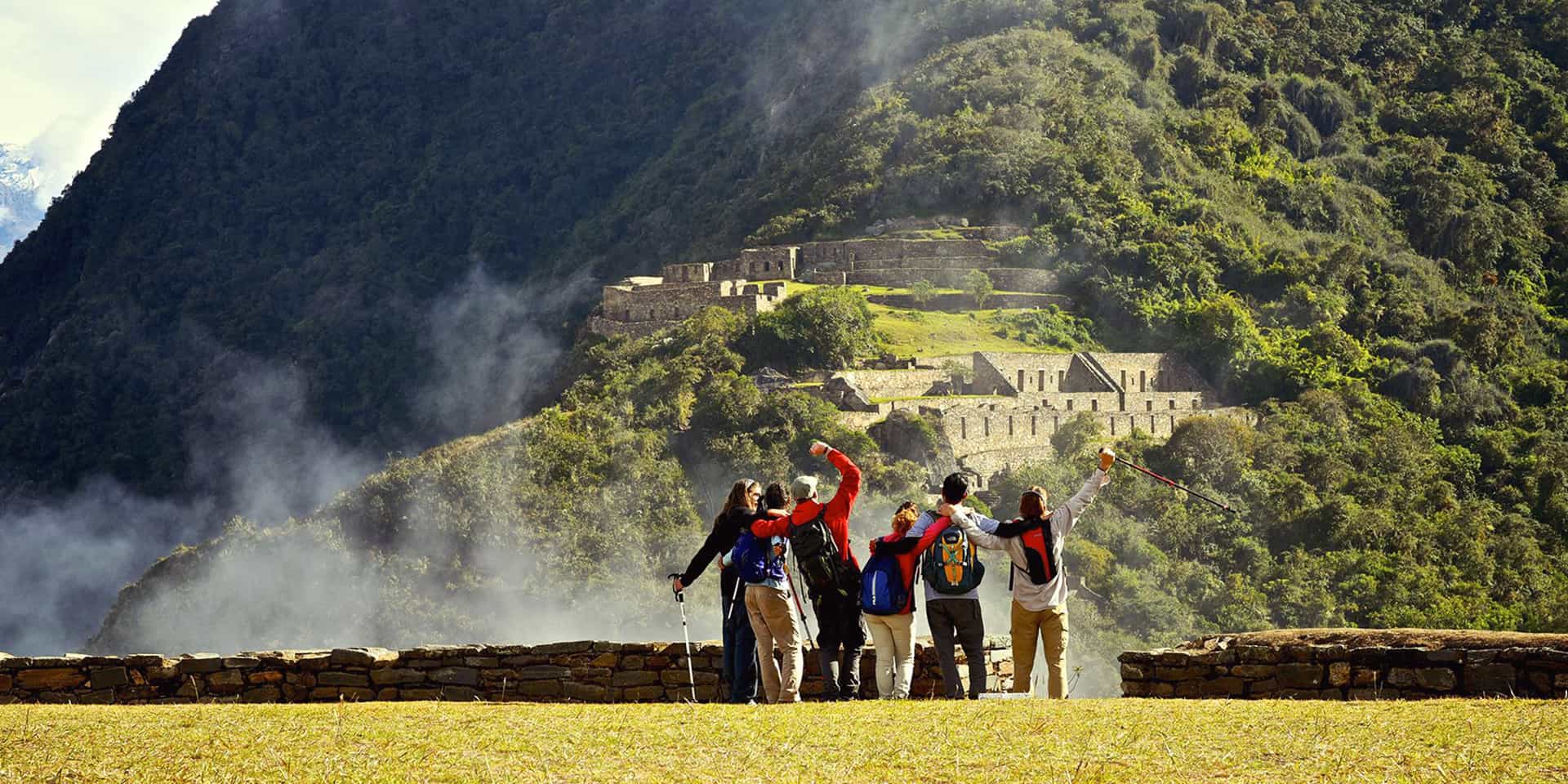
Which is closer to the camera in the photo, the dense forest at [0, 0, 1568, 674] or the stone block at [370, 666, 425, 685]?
the stone block at [370, 666, 425, 685]

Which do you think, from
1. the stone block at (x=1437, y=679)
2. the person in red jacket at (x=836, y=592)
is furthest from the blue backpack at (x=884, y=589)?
the stone block at (x=1437, y=679)

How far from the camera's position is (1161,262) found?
240 ft

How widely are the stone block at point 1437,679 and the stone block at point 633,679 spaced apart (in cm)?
650

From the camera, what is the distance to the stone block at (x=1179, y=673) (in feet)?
55.6

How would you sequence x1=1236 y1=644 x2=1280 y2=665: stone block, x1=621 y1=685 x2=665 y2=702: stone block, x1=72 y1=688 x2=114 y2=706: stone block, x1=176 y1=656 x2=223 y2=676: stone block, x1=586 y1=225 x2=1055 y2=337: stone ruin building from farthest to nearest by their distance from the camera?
x1=586 y1=225 x2=1055 y2=337: stone ruin building
x1=72 y1=688 x2=114 y2=706: stone block
x1=176 y1=656 x2=223 y2=676: stone block
x1=621 y1=685 x2=665 y2=702: stone block
x1=1236 y1=644 x2=1280 y2=665: stone block

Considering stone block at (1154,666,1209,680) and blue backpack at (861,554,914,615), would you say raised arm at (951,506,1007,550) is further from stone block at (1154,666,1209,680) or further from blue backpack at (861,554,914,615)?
stone block at (1154,666,1209,680)

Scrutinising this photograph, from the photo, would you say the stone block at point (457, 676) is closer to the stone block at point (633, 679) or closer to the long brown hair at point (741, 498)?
the stone block at point (633, 679)

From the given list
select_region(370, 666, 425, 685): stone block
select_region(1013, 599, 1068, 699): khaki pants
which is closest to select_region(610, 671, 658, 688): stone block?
select_region(370, 666, 425, 685): stone block

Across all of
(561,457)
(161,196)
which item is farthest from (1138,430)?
(161,196)

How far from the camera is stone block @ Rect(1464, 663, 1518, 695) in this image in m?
15.5

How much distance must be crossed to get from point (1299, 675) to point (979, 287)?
172ft

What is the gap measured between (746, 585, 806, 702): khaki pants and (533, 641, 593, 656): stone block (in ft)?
7.40

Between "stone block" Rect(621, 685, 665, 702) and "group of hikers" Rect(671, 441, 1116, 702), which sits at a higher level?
"group of hikers" Rect(671, 441, 1116, 702)

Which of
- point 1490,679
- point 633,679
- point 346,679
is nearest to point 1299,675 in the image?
point 1490,679
